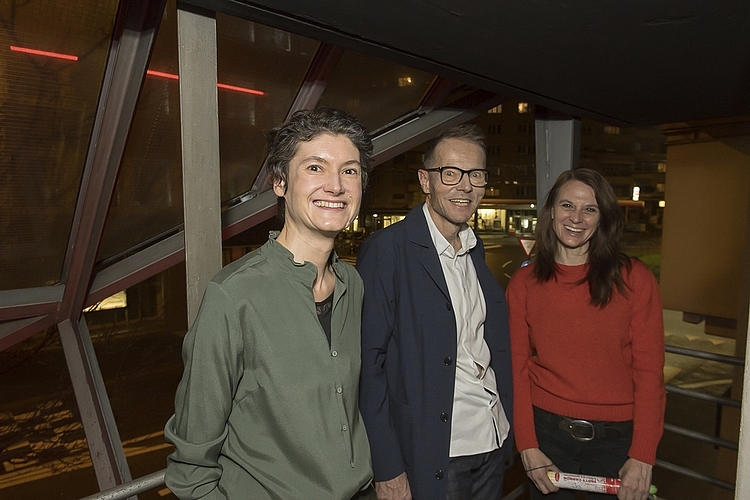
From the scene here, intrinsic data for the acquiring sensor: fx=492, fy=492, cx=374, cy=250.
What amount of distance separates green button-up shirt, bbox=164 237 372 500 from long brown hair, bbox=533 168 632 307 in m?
1.30

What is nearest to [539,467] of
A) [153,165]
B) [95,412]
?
[153,165]

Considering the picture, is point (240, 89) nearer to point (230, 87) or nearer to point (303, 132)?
point (230, 87)

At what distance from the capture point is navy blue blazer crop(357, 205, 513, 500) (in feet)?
6.20

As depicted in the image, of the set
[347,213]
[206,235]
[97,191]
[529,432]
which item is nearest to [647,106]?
[529,432]

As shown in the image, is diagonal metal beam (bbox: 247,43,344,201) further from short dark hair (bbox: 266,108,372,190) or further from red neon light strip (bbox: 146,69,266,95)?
short dark hair (bbox: 266,108,372,190)

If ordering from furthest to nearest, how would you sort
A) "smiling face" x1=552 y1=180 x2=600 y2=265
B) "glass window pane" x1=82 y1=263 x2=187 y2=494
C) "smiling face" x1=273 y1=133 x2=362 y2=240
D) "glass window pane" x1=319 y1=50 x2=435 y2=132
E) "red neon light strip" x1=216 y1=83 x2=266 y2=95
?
"glass window pane" x1=82 y1=263 x2=187 y2=494
"glass window pane" x1=319 y1=50 x2=435 y2=132
"red neon light strip" x1=216 y1=83 x2=266 y2=95
"smiling face" x1=552 y1=180 x2=600 y2=265
"smiling face" x1=273 y1=133 x2=362 y2=240

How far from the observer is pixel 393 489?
1911 millimetres

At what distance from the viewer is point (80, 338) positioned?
3785 mm

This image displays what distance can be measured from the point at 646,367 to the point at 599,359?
0.64 ft

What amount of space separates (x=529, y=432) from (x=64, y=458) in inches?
332

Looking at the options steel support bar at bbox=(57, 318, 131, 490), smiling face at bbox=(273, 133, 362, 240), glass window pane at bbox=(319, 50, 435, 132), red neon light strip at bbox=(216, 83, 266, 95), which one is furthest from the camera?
steel support bar at bbox=(57, 318, 131, 490)

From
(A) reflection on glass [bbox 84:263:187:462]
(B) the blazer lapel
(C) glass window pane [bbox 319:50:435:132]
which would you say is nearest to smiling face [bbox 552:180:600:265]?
(B) the blazer lapel

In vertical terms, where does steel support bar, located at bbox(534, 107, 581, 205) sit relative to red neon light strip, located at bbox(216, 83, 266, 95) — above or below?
below

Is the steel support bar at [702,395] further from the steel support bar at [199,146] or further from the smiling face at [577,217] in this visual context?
the steel support bar at [199,146]
